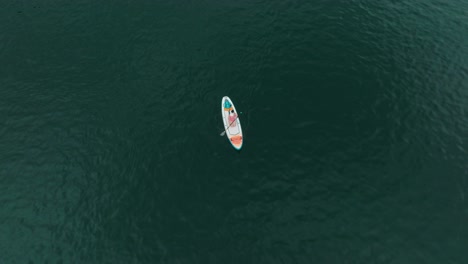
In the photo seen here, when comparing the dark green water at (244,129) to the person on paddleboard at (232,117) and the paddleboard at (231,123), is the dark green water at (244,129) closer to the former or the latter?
the paddleboard at (231,123)

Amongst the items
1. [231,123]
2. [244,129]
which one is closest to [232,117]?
[231,123]

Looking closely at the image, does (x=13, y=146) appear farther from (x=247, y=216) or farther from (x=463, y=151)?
(x=463, y=151)

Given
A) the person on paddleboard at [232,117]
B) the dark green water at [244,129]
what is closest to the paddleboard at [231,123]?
the person on paddleboard at [232,117]

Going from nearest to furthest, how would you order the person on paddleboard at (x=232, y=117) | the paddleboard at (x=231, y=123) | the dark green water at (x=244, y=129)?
the dark green water at (x=244, y=129) < the paddleboard at (x=231, y=123) < the person on paddleboard at (x=232, y=117)

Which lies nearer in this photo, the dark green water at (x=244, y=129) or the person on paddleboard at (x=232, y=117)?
the dark green water at (x=244, y=129)

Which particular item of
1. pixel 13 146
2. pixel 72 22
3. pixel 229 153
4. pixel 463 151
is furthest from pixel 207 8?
pixel 463 151

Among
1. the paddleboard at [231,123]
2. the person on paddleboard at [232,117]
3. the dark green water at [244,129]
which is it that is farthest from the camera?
the person on paddleboard at [232,117]
